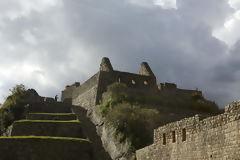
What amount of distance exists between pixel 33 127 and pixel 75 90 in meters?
16.4

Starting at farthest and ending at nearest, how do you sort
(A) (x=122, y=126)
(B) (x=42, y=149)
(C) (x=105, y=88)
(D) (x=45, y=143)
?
1. (C) (x=105, y=88)
2. (A) (x=122, y=126)
3. (D) (x=45, y=143)
4. (B) (x=42, y=149)

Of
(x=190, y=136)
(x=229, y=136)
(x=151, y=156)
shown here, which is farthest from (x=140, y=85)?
(x=229, y=136)

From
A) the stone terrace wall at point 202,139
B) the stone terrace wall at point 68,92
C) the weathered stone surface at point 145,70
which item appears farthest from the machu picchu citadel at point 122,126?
the stone terrace wall at point 68,92

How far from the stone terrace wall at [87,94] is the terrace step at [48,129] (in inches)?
305

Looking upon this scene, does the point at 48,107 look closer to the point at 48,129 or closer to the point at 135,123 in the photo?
the point at 48,129

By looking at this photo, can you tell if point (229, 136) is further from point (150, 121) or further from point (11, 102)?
point (11, 102)

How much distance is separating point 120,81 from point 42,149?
14297mm

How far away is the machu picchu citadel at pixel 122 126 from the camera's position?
13773 millimetres

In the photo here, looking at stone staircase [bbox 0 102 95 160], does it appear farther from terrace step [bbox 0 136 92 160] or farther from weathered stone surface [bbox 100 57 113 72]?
weathered stone surface [bbox 100 57 113 72]

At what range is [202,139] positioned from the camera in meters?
14.2

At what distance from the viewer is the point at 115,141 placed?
27.1 metres

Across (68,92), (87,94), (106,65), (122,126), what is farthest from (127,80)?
(68,92)

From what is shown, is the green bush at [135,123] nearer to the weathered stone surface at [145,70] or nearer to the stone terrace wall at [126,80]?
the stone terrace wall at [126,80]

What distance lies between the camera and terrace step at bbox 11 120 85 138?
29406mm
